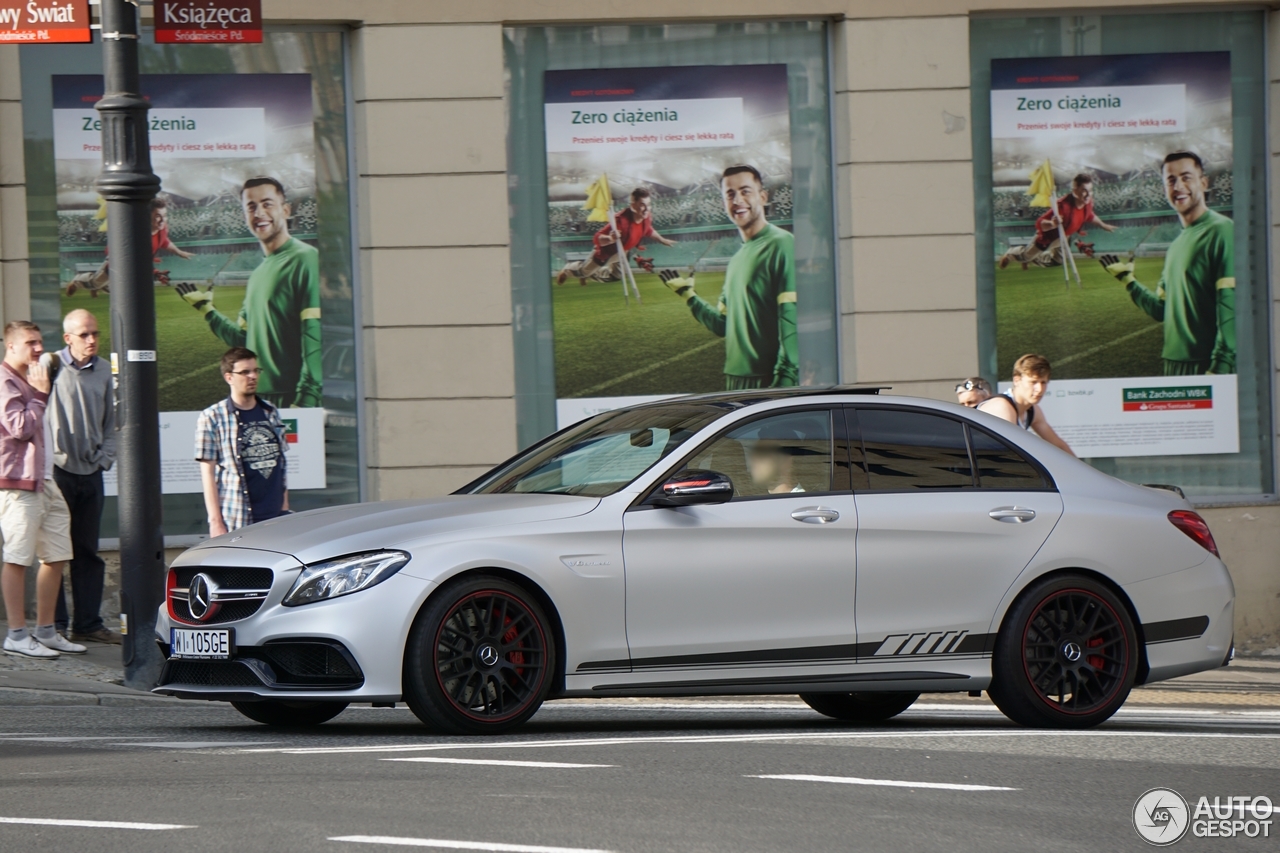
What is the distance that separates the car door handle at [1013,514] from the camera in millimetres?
8445

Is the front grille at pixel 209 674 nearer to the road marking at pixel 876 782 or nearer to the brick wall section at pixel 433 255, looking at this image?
the road marking at pixel 876 782

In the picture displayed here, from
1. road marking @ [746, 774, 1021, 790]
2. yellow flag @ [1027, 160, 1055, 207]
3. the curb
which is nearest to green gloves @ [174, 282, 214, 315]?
the curb

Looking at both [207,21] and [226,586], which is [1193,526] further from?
[207,21]

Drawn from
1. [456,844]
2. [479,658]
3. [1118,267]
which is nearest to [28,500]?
[479,658]

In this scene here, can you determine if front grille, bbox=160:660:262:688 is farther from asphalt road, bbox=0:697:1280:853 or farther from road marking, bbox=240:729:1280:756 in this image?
road marking, bbox=240:729:1280:756

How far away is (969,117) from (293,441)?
5705 mm

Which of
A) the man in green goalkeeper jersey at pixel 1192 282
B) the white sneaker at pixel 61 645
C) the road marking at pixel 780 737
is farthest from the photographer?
the man in green goalkeeper jersey at pixel 1192 282

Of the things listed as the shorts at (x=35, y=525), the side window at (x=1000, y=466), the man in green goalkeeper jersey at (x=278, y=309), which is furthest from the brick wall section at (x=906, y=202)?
the shorts at (x=35, y=525)

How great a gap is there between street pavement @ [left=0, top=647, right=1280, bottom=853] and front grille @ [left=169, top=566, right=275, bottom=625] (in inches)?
20.0

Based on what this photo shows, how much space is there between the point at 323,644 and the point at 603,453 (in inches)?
64.0

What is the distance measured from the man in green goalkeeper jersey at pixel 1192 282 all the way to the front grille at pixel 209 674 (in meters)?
9.09

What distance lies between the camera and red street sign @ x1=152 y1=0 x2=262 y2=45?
1038cm

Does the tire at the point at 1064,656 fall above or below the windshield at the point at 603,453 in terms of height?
below

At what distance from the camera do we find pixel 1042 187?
14688 mm
